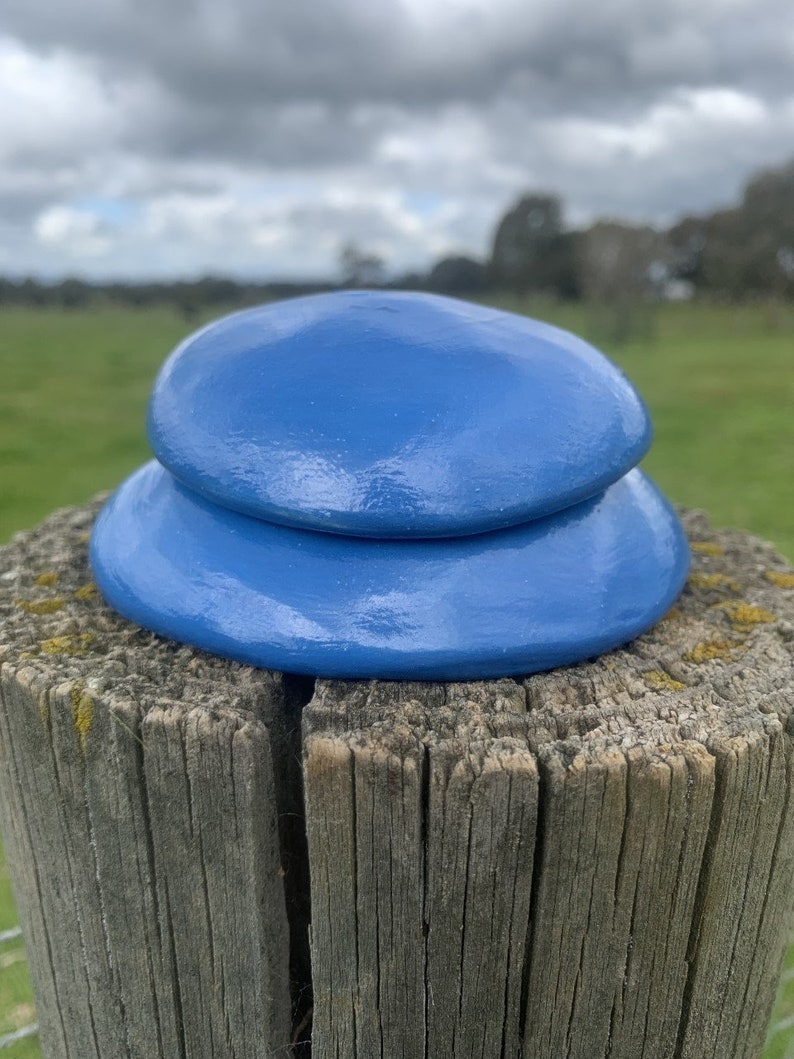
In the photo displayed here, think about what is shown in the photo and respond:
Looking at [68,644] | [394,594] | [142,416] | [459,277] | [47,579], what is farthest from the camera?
[459,277]

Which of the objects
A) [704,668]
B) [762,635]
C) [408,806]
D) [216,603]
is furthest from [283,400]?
[762,635]

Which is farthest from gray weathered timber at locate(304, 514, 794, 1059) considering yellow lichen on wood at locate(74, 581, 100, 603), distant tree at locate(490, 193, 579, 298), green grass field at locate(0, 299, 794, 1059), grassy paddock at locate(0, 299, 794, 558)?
distant tree at locate(490, 193, 579, 298)

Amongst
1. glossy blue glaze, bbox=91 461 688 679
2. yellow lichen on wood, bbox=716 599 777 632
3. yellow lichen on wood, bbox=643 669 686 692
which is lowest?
yellow lichen on wood, bbox=716 599 777 632

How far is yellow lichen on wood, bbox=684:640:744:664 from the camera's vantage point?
1715mm

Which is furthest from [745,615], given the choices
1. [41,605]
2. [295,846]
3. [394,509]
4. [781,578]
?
[41,605]

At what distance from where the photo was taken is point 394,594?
59.6 inches

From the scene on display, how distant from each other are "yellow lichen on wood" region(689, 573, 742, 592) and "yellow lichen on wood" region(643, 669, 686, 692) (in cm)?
53

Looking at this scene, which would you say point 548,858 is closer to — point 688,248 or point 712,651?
point 712,651

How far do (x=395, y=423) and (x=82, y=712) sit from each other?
30.0 inches

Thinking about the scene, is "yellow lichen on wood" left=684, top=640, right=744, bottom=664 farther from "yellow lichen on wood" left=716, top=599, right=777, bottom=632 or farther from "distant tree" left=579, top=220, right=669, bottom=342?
"distant tree" left=579, top=220, right=669, bottom=342

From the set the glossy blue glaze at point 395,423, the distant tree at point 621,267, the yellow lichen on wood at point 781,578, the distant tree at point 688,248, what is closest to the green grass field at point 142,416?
the distant tree at point 621,267

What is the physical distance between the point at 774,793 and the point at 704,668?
0.26 meters

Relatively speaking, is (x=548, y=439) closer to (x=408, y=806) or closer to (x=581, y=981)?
(x=408, y=806)

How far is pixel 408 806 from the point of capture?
4.51ft
